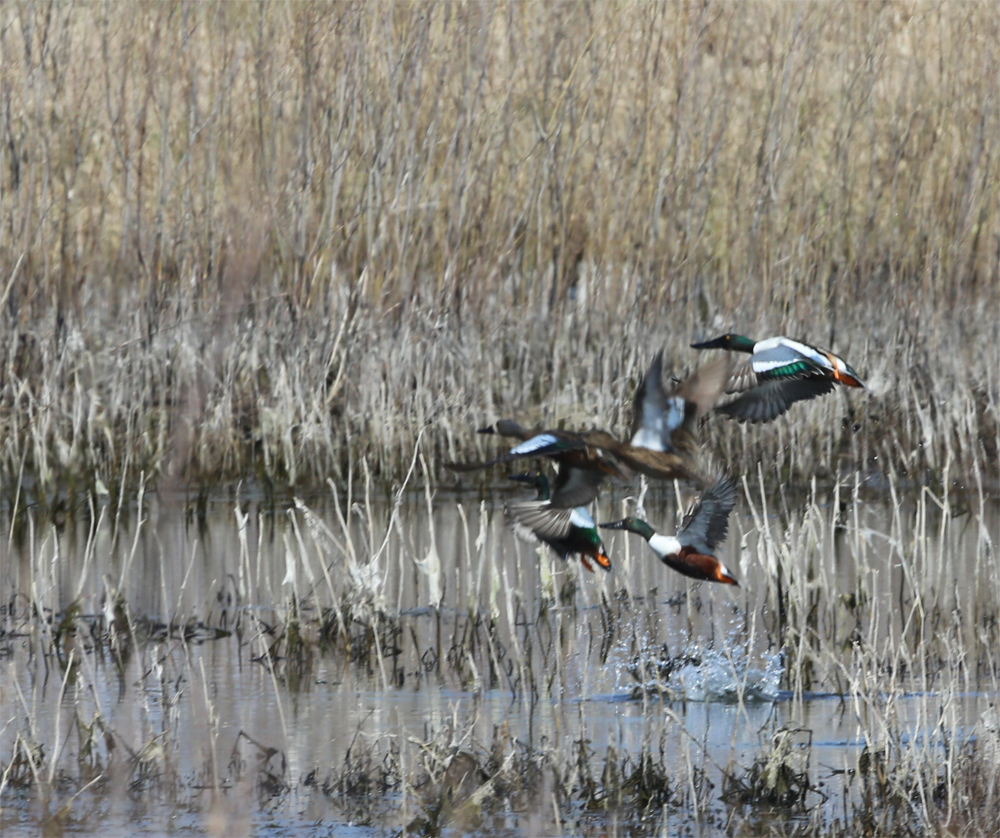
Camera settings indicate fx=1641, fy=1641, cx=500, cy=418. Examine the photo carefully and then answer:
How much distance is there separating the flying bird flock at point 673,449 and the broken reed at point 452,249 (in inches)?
132

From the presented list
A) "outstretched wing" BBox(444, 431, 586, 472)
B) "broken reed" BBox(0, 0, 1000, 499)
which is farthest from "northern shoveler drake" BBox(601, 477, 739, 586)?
"broken reed" BBox(0, 0, 1000, 499)

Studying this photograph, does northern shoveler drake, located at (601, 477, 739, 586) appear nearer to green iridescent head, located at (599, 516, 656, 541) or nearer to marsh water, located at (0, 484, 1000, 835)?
green iridescent head, located at (599, 516, 656, 541)

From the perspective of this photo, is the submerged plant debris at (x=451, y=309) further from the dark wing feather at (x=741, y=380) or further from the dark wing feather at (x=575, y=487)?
the dark wing feather at (x=575, y=487)

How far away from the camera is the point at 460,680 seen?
485 cm

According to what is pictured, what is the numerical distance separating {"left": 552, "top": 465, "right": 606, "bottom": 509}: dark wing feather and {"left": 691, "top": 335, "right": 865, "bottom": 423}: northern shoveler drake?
20.6 inches

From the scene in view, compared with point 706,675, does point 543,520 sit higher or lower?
higher

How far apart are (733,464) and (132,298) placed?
3.19 metres

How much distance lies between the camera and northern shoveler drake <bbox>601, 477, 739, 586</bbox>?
13.5ft

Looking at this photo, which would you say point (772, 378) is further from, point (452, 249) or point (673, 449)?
point (452, 249)

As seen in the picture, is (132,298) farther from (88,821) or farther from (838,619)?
(88,821)

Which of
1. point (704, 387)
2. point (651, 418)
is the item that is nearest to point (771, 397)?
point (704, 387)

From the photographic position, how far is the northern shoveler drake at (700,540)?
4102 millimetres

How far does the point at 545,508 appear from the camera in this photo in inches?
163

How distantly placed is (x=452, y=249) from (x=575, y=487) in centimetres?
478
